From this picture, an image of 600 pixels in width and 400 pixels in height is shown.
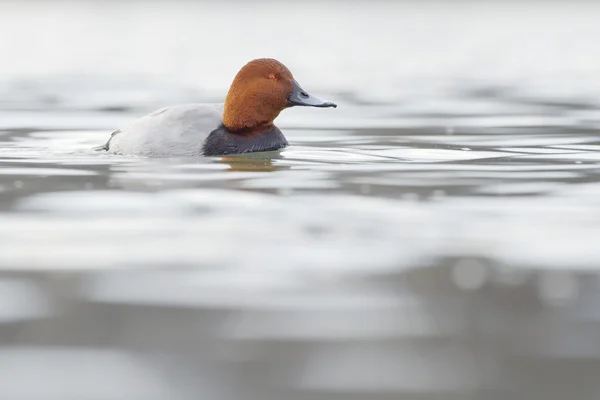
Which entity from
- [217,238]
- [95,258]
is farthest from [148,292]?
[217,238]

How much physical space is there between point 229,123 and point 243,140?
16cm

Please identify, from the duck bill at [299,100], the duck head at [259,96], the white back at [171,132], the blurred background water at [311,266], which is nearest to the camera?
the blurred background water at [311,266]

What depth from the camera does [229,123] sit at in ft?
27.9

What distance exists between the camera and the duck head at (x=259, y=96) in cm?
849

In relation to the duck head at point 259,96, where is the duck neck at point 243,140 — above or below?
below

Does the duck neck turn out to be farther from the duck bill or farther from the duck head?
the duck bill

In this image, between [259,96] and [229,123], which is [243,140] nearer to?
[229,123]

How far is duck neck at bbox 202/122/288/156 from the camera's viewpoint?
833 centimetres

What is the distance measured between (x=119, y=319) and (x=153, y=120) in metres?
4.82

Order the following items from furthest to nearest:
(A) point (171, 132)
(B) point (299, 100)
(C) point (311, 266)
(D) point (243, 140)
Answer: (B) point (299, 100), (D) point (243, 140), (A) point (171, 132), (C) point (311, 266)

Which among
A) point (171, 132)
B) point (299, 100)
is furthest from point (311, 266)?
point (299, 100)

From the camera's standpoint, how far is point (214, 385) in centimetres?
316

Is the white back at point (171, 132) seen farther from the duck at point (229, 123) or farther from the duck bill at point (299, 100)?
the duck bill at point (299, 100)

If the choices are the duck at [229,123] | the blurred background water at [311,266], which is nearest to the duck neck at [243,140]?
the duck at [229,123]
